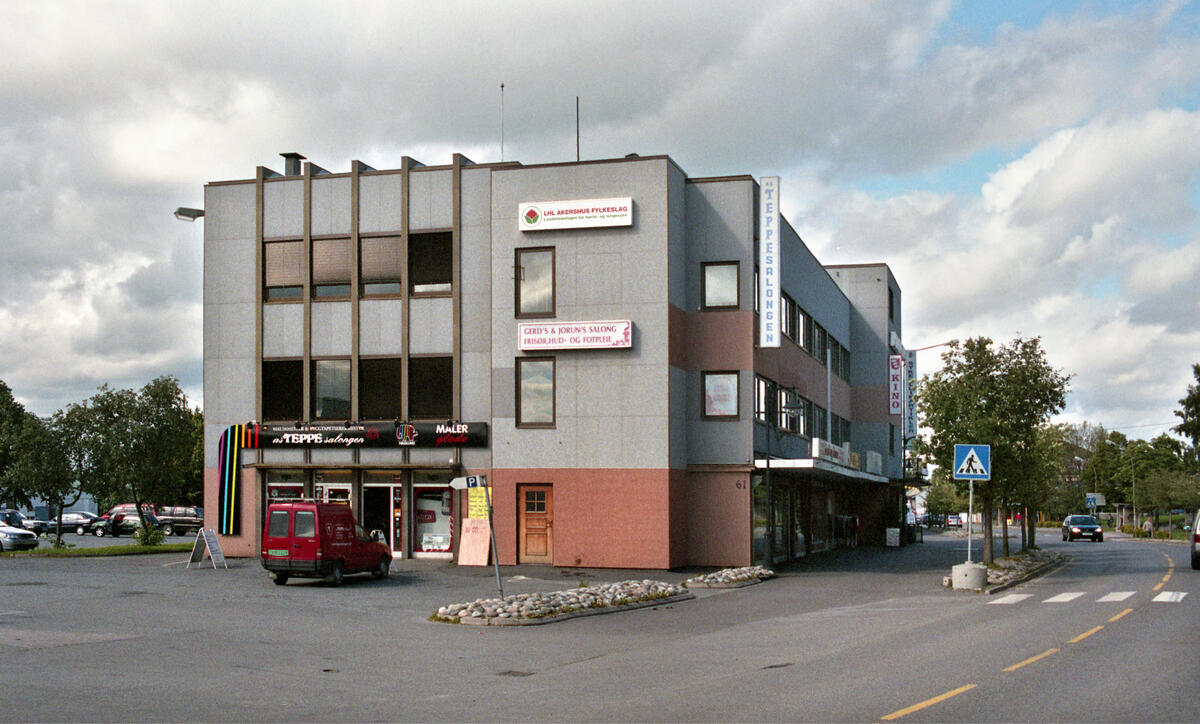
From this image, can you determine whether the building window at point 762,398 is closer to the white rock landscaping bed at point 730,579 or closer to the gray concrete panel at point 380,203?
the white rock landscaping bed at point 730,579

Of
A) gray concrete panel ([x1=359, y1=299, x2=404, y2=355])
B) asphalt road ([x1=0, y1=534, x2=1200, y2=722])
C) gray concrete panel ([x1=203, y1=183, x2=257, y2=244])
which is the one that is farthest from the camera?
gray concrete panel ([x1=203, y1=183, x2=257, y2=244])

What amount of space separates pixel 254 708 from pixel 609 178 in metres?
23.6

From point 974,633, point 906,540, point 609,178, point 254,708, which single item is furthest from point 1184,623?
point 906,540

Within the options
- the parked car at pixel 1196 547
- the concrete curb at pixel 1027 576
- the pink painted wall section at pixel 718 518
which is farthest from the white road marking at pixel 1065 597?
the pink painted wall section at pixel 718 518

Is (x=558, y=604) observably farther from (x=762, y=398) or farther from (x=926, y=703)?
(x=762, y=398)

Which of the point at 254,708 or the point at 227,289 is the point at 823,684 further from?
the point at 227,289

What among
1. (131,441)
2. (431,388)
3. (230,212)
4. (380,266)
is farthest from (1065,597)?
(131,441)

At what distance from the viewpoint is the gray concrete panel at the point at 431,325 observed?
3406 cm

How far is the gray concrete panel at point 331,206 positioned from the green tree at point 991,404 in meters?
18.6

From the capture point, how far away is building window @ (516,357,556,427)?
108 feet

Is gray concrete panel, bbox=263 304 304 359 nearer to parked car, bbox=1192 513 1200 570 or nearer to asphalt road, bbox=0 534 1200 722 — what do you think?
asphalt road, bbox=0 534 1200 722

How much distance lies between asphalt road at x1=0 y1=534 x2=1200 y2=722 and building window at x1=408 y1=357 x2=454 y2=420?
8.02 metres

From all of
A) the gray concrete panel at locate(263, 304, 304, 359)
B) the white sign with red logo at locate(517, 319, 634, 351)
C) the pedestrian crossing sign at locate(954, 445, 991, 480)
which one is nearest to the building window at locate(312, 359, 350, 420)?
the gray concrete panel at locate(263, 304, 304, 359)

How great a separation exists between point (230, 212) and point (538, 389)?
1177 centimetres
